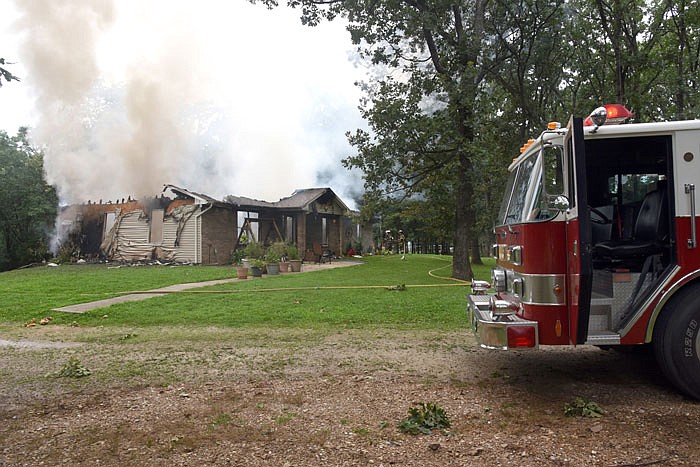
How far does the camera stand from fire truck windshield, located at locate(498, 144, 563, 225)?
4.27 m

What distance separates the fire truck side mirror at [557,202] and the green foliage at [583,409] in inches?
61.5

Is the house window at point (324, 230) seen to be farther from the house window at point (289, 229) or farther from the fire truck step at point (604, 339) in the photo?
the fire truck step at point (604, 339)

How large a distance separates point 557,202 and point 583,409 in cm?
163

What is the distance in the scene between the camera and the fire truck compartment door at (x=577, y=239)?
12.9ft

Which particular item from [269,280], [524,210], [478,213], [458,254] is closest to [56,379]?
[524,210]

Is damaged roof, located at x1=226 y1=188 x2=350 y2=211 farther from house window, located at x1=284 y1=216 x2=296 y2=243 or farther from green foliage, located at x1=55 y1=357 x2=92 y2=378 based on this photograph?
green foliage, located at x1=55 y1=357 x2=92 y2=378

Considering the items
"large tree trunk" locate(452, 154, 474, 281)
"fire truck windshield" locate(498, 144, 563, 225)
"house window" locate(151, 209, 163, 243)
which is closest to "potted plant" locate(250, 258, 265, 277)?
"large tree trunk" locate(452, 154, 474, 281)

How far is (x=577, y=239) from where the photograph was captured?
399 cm

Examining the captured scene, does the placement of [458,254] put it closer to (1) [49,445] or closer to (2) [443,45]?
(2) [443,45]

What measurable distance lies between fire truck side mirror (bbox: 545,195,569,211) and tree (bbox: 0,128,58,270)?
27982 mm

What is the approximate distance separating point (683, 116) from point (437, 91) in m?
6.64

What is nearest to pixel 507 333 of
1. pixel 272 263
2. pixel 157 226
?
pixel 272 263

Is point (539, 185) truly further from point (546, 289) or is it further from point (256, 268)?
point (256, 268)

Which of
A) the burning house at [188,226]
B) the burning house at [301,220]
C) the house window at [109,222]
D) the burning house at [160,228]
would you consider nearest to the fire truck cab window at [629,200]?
the burning house at [188,226]
